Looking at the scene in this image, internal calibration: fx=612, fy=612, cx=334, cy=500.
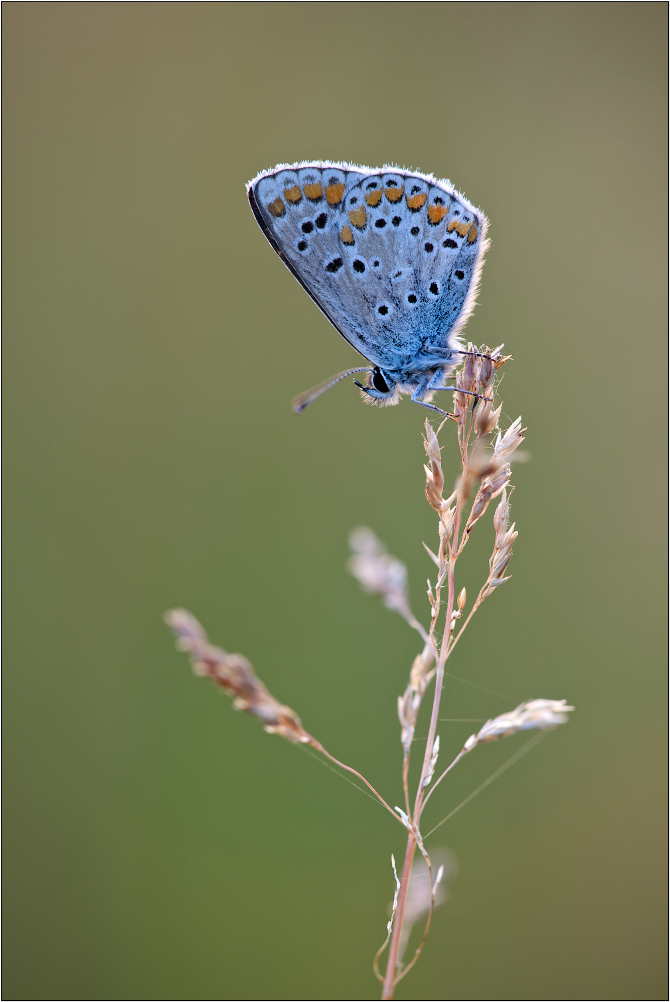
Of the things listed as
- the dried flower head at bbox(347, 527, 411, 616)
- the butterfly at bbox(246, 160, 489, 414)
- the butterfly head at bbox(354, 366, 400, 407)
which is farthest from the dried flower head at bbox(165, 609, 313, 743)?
the butterfly head at bbox(354, 366, 400, 407)

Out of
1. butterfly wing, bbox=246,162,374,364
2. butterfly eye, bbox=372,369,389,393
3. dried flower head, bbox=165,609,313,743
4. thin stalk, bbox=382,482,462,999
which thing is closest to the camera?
dried flower head, bbox=165,609,313,743

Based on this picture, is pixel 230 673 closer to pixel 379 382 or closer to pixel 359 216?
pixel 379 382

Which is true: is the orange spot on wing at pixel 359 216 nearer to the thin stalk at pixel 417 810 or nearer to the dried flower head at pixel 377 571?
the thin stalk at pixel 417 810

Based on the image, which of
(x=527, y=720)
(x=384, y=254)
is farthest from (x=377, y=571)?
(x=384, y=254)

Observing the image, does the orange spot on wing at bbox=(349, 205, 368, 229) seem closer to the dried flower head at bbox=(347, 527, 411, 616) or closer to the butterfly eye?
the butterfly eye

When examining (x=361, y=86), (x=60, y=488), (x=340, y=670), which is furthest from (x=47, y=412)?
(x=361, y=86)

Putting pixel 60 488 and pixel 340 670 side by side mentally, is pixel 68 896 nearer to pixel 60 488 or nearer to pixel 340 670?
pixel 340 670
